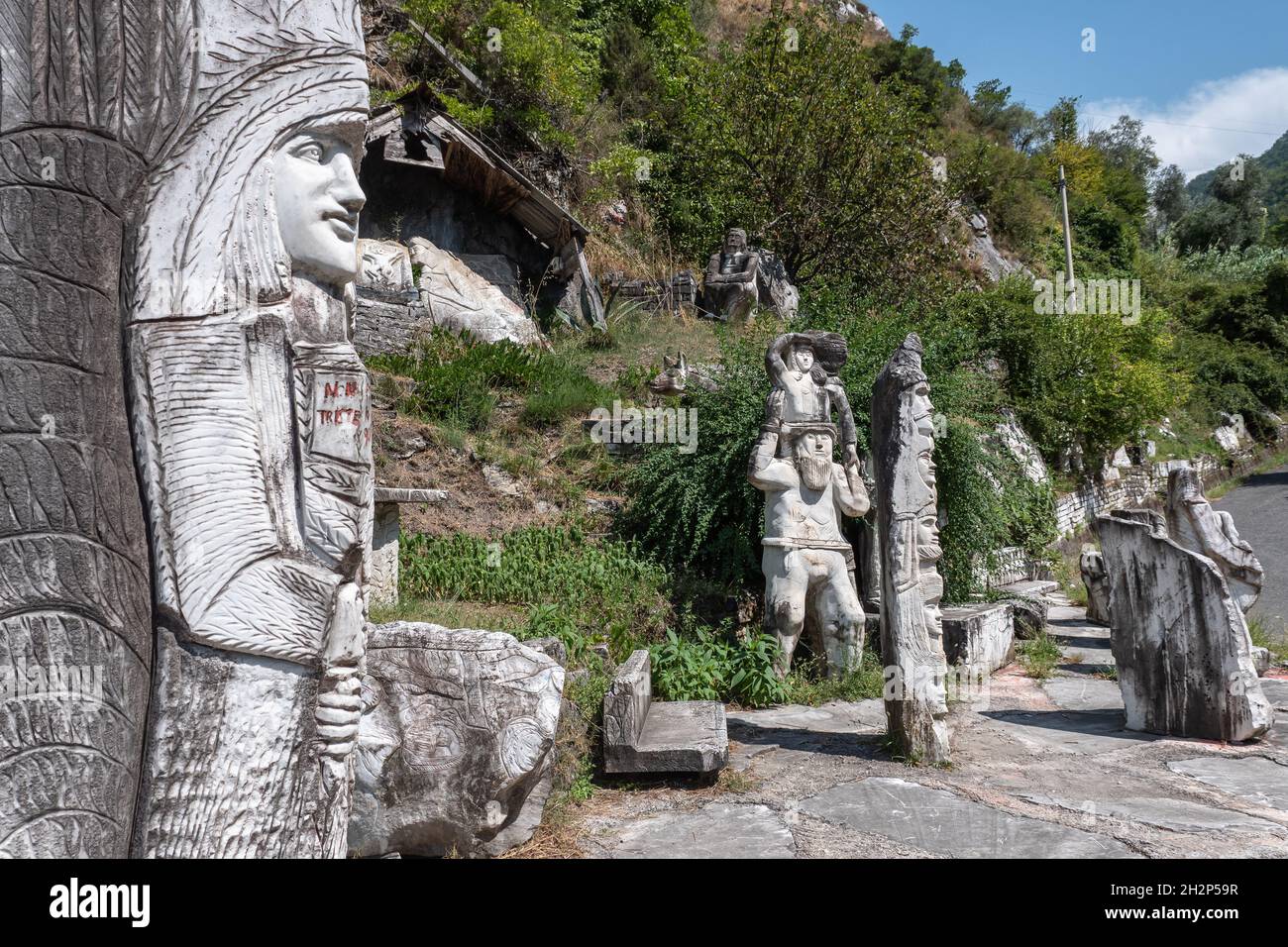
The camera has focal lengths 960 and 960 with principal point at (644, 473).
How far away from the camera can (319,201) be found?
7.67ft

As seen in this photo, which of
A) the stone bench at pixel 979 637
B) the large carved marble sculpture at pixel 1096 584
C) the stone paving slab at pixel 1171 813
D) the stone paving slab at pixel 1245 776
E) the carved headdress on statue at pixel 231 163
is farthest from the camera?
the large carved marble sculpture at pixel 1096 584

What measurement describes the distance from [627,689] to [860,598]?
15.8 ft

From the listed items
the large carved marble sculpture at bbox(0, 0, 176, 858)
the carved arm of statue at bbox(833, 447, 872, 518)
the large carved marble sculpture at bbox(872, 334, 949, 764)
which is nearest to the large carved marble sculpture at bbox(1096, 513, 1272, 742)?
the large carved marble sculpture at bbox(872, 334, 949, 764)

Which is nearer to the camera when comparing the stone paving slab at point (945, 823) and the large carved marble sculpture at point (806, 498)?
the stone paving slab at point (945, 823)

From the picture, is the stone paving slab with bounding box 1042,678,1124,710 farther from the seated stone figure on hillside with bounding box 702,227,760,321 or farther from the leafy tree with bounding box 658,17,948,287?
the leafy tree with bounding box 658,17,948,287

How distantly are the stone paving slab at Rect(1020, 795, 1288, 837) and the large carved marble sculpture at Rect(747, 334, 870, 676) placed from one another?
8.46 feet

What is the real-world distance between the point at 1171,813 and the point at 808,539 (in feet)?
10.6

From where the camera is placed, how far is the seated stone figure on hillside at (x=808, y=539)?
7.27 meters

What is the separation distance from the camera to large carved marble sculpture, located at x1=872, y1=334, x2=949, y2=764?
5.51 m

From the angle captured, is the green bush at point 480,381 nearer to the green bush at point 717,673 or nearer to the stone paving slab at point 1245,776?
the green bush at point 717,673

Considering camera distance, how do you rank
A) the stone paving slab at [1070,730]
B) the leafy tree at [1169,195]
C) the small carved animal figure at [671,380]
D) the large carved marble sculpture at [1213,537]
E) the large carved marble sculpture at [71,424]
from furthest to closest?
the leafy tree at [1169,195], the small carved animal figure at [671,380], the large carved marble sculpture at [1213,537], the stone paving slab at [1070,730], the large carved marble sculpture at [71,424]

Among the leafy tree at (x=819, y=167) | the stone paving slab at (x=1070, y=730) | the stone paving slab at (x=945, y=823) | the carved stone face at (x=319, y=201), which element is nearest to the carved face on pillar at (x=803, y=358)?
the stone paving slab at (x=1070, y=730)

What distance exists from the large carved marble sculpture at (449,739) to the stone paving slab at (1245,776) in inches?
141

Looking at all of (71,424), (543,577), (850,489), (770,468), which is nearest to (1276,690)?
(850,489)
